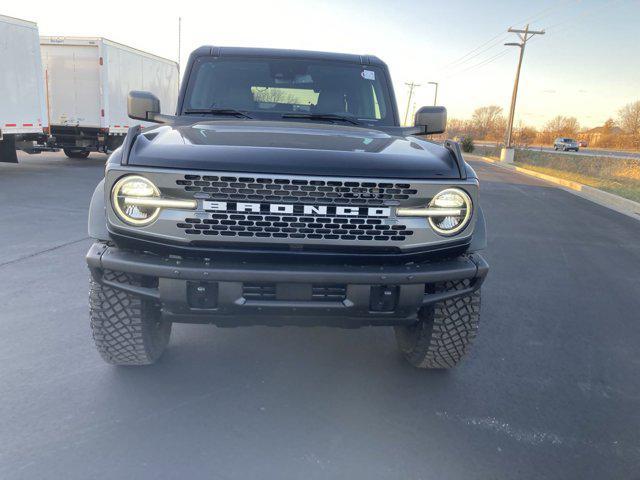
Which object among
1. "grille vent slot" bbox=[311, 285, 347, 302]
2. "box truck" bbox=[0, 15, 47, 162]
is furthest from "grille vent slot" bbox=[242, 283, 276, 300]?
"box truck" bbox=[0, 15, 47, 162]

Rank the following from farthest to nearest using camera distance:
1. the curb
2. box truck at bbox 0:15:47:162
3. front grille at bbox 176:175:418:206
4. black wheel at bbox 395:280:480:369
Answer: the curb → box truck at bbox 0:15:47:162 → black wheel at bbox 395:280:480:369 → front grille at bbox 176:175:418:206

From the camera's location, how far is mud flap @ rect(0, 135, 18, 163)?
12180 mm

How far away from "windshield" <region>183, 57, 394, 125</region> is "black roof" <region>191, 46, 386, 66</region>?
0.05 m

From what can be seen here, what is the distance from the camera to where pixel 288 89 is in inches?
159

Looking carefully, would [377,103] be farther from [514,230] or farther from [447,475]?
[514,230]

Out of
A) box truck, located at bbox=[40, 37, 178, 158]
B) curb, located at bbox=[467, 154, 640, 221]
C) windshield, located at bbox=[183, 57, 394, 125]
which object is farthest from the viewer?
box truck, located at bbox=[40, 37, 178, 158]

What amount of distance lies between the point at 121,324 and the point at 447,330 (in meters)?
1.83

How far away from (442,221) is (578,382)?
1633mm

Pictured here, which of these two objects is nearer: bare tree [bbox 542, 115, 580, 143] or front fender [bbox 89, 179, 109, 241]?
front fender [bbox 89, 179, 109, 241]

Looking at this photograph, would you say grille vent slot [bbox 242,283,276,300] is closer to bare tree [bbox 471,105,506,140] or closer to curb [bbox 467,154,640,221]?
curb [bbox 467,154,640,221]

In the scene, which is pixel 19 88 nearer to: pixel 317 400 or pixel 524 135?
pixel 317 400

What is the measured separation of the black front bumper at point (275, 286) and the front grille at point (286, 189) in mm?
315

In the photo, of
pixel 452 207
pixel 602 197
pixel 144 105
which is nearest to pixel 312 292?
pixel 452 207

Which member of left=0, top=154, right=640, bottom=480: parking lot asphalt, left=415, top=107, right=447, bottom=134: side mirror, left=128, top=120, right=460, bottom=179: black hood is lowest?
left=0, top=154, right=640, bottom=480: parking lot asphalt
